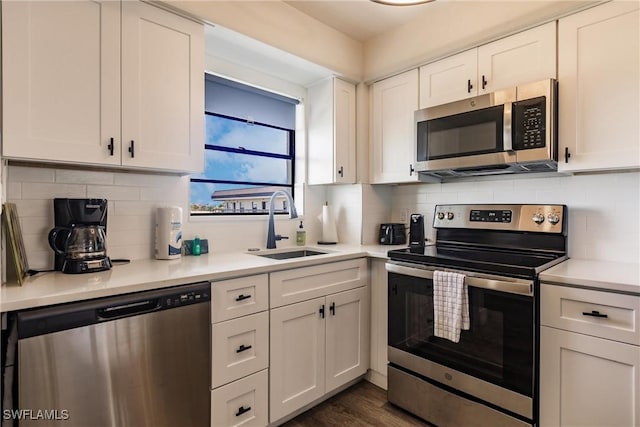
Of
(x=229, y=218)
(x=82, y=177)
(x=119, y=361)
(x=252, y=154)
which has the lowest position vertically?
(x=119, y=361)

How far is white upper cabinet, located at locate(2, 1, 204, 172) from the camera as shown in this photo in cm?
134

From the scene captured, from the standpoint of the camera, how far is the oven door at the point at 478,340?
1.58 meters

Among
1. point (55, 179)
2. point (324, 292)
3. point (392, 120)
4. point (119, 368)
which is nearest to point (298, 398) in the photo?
point (324, 292)

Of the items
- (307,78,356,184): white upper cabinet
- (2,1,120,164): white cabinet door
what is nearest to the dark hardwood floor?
(307,78,356,184): white upper cabinet

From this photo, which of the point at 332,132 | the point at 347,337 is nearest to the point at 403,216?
the point at 332,132

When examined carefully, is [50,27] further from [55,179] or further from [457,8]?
[457,8]

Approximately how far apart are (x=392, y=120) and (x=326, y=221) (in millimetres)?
933

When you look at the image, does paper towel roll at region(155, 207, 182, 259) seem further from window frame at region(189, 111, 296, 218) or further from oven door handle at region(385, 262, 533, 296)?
oven door handle at region(385, 262, 533, 296)

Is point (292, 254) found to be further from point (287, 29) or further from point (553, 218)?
point (553, 218)

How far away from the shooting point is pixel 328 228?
2750 millimetres

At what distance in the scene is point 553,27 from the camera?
71.6 inches

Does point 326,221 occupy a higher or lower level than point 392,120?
lower

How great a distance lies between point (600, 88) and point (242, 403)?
236 centimetres

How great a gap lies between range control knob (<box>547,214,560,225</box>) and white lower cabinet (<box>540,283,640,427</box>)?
1.94 ft
